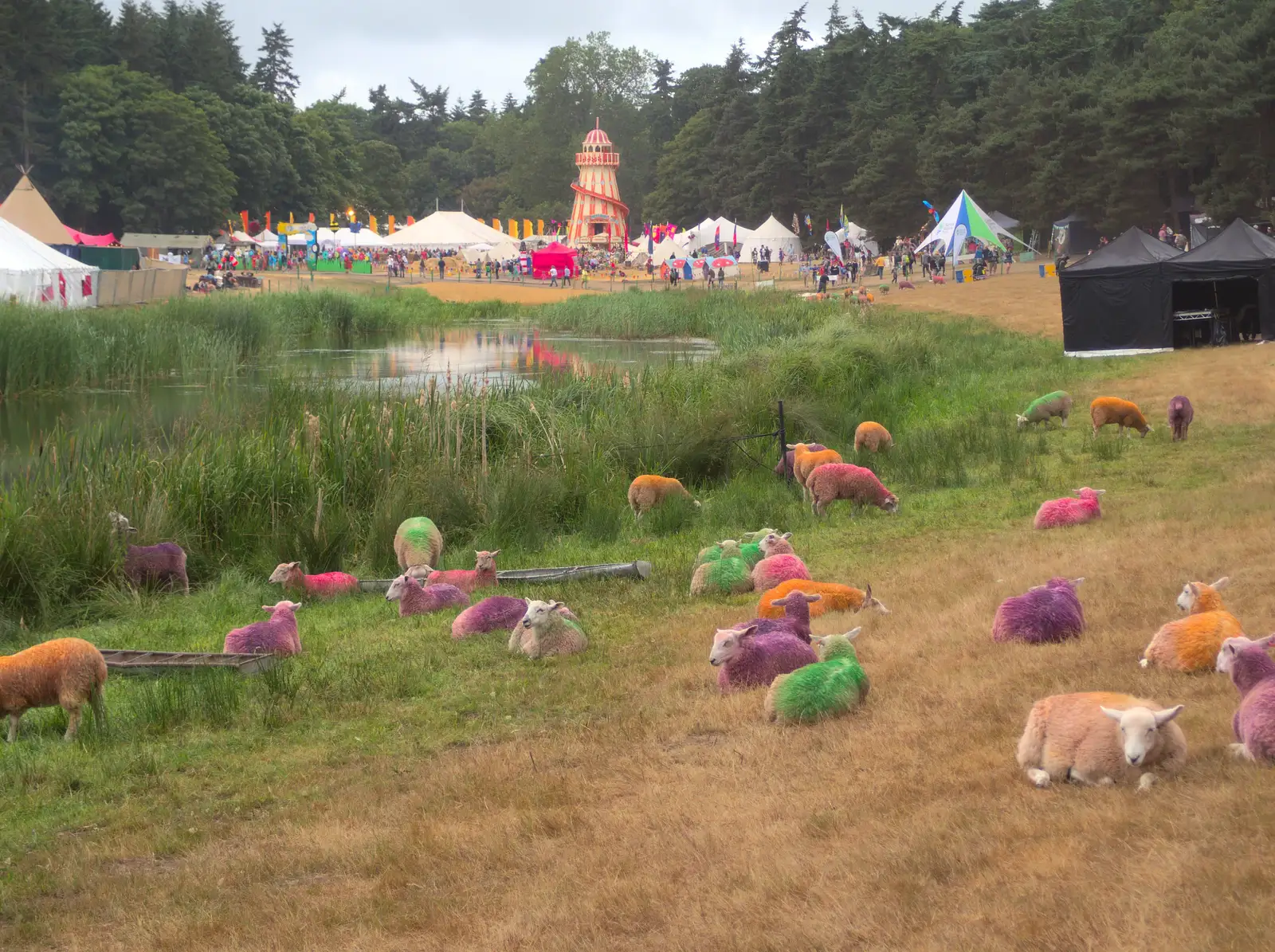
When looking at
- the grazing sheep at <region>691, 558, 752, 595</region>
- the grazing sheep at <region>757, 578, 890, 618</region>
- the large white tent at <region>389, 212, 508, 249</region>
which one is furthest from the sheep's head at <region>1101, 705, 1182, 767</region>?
the large white tent at <region>389, 212, 508, 249</region>

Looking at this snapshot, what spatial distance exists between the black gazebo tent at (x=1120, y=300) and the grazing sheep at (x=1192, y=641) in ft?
67.5

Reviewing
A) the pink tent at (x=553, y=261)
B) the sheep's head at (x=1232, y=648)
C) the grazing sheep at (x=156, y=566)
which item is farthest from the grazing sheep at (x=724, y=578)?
the pink tent at (x=553, y=261)

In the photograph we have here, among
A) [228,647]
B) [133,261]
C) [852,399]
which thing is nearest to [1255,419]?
[852,399]

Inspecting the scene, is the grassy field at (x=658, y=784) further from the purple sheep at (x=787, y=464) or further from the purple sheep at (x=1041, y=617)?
the purple sheep at (x=787, y=464)

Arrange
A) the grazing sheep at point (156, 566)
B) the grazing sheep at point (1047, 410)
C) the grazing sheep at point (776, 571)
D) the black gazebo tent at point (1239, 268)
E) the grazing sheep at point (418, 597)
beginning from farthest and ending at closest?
the black gazebo tent at point (1239, 268)
the grazing sheep at point (1047, 410)
the grazing sheep at point (156, 566)
the grazing sheep at point (418, 597)
the grazing sheep at point (776, 571)

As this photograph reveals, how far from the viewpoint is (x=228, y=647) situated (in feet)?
30.9

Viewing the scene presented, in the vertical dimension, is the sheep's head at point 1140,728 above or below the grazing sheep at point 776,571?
above

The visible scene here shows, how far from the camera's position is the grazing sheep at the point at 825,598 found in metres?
8.95

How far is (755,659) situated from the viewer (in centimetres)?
764

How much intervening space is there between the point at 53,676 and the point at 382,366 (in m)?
27.4

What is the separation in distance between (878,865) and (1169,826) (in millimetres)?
1036

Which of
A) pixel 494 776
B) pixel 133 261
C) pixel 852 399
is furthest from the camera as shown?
pixel 133 261

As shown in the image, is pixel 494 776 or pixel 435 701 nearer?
pixel 494 776

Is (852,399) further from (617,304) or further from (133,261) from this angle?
(133,261)
